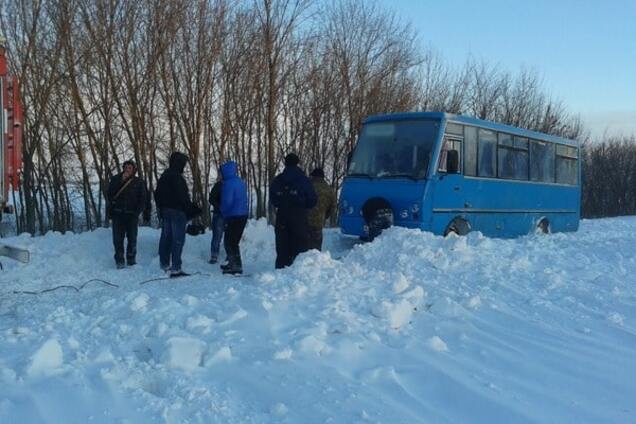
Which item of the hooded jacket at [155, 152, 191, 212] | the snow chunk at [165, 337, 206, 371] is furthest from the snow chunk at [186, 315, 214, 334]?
the hooded jacket at [155, 152, 191, 212]

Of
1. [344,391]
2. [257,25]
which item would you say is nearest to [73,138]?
[257,25]

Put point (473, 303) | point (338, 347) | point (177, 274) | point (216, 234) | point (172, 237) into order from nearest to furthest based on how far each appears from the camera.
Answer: point (338, 347) → point (473, 303) → point (177, 274) → point (172, 237) → point (216, 234)

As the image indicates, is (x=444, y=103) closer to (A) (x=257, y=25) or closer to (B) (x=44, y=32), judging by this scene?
→ (A) (x=257, y=25)

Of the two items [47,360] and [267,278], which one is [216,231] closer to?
[267,278]

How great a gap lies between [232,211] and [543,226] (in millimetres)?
10656

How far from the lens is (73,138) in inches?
690

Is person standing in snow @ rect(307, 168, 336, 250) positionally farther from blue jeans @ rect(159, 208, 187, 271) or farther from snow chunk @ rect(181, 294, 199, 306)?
snow chunk @ rect(181, 294, 199, 306)

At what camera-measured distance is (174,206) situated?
9.26 metres

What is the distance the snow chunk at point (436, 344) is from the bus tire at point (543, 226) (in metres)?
12.5

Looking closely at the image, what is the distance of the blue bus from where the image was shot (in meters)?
12.1

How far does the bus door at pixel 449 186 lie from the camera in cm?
1220

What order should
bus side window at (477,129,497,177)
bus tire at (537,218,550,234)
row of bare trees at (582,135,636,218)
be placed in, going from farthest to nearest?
1. row of bare trees at (582,135,636,218)
2. bus tire at (537,218,550,234)
3. bus side window at (477,129,497,177)

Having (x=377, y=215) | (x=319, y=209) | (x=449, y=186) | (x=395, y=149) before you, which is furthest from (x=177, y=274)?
(x=449, y=186)

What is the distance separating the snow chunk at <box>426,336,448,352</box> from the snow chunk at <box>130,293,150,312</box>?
107 inches
